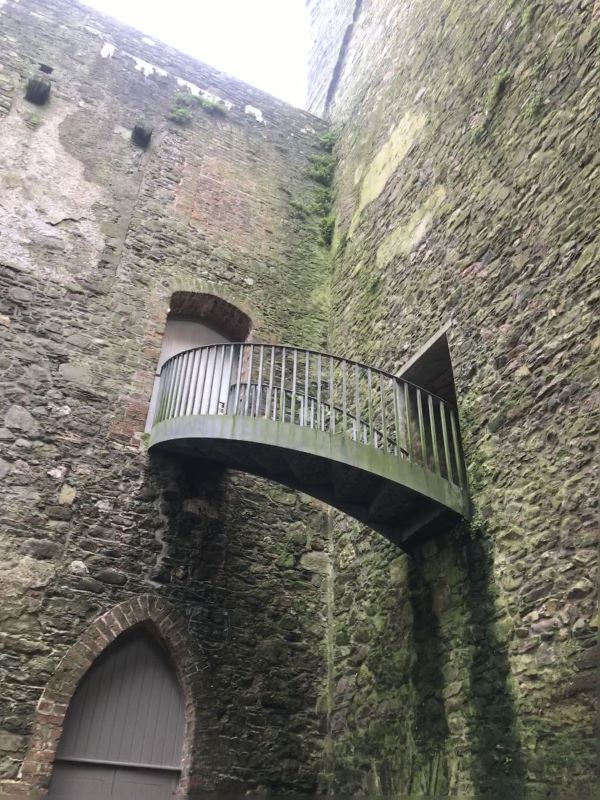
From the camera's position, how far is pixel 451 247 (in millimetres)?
6105

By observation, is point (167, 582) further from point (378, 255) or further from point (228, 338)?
point (378, 255)

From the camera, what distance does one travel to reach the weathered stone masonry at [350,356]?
4.31 m

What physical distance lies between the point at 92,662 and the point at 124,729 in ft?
2.10

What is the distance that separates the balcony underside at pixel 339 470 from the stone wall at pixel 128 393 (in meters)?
0.99

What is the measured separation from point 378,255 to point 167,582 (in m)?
4.26

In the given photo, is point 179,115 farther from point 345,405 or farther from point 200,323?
point 345,405

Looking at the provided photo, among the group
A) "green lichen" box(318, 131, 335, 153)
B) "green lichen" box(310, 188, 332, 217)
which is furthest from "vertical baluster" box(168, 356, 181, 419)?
"green lichen" box(318, 131, 335, 153)

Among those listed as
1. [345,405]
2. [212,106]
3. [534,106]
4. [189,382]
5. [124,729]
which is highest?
[212,106]

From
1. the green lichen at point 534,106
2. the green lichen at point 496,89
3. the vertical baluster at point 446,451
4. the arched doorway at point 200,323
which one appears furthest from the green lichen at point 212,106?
the vertical baluster at point 446,451

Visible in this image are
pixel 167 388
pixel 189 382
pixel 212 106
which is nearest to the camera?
pixel 189 382

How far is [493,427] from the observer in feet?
16.2

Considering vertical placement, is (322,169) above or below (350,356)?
above

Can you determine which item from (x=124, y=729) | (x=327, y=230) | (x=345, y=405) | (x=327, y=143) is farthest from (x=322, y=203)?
(x=124, y=729)

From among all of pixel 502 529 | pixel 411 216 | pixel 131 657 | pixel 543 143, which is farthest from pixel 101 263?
pixel 502 529
